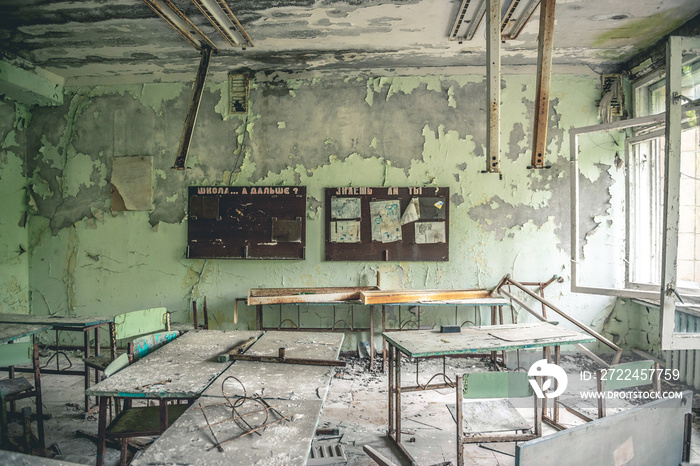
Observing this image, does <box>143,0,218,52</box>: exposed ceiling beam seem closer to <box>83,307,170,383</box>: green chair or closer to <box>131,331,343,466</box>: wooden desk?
<box>83,307,170,383</box>: green chair

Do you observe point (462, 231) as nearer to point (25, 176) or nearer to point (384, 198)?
point (384, 198)

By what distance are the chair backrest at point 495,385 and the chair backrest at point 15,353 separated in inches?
108

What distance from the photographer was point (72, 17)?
3.69 meters

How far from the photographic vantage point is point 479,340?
281 centimetres

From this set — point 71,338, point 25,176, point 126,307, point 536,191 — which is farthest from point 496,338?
point 25,176

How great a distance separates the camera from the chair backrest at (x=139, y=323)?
3.01 metres

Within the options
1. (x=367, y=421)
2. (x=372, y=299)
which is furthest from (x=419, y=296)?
(x=367, y=421)

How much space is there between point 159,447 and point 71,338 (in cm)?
452

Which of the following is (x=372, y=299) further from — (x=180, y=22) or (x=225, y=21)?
(x=180, y=22)

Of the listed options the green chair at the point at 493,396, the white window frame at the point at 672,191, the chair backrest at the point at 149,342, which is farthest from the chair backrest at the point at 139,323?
the white window frame at the point at 672,191

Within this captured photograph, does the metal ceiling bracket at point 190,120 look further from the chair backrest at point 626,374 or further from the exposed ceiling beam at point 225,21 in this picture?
the chair backrest at point 626,374

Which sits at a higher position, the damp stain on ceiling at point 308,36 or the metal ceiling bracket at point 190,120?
the damp stain on ceiling at point 308,36

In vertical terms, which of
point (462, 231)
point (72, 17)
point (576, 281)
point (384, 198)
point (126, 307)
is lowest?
point (126, 307)

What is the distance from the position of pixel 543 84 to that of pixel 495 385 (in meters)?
1.78
